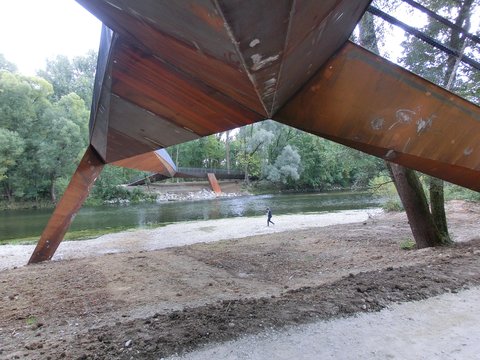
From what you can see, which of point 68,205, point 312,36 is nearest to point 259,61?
point 312,36

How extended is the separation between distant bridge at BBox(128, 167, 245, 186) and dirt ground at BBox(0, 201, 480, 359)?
33.6 m

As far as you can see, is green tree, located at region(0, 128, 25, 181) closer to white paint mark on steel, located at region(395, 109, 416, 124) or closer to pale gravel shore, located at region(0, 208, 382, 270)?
pale gravel shore, located at region(0, 208, 382, 270)

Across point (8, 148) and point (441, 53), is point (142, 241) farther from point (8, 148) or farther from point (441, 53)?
point (8, 148)

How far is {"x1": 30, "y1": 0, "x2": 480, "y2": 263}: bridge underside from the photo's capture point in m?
1.96

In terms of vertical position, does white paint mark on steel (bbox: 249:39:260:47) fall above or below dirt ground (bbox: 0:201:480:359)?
above

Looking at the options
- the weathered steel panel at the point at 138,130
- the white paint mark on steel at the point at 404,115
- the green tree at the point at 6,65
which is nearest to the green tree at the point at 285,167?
the green tree at the point at 6,65

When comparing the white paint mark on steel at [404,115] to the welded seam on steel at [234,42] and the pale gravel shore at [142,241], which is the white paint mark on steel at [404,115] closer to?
the welded seam on steel at [234,42]

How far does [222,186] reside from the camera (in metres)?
52.0

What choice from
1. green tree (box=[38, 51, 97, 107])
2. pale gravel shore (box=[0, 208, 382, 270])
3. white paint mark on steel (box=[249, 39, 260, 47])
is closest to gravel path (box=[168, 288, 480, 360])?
white paint mark on steel (box=[249, 39, 260, 47])

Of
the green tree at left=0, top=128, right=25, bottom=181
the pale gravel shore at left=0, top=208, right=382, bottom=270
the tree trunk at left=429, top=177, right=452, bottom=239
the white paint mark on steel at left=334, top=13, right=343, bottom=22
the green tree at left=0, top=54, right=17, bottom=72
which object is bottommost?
the pale gravel shore at left=0, top=208, right=382, bottom=270

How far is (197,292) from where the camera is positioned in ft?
18.7

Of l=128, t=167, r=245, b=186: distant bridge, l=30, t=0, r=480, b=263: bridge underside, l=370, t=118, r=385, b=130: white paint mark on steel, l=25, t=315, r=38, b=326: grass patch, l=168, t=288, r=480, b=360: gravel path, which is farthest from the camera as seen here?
l=128, t=167, r=245, b=186: distant bridge

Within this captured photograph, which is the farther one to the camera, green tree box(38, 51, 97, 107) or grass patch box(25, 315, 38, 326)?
green tree box(38, 51, 97, 107)

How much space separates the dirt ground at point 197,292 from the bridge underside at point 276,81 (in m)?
1.76
